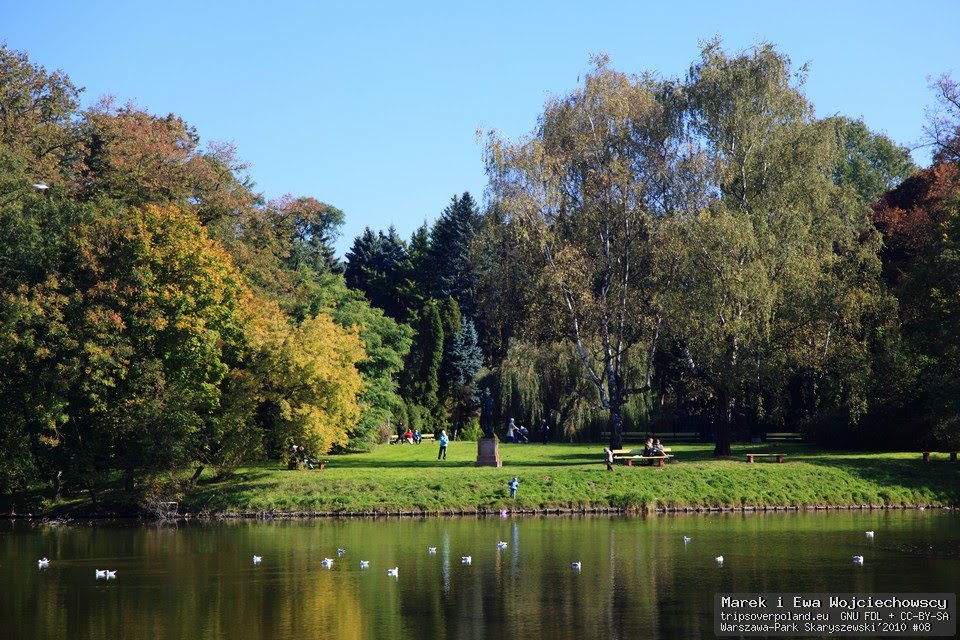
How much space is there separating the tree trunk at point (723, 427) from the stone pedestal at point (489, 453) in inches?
466

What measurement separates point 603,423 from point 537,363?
17.8 ft

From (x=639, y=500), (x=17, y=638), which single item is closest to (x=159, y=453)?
(x=639, y=500)

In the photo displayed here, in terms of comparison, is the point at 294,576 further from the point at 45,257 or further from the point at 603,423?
the point at 603,423

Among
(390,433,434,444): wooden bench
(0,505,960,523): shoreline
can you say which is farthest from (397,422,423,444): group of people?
(0,505,960,523): shoreline

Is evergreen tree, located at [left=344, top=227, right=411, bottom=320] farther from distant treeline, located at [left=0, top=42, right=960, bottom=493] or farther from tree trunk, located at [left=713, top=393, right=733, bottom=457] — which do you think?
tree trunk, located at [left=713, top=393, right=733, bottom=457]

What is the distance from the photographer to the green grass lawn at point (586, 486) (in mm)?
46969

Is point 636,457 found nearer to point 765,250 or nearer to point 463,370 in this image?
point 765,250

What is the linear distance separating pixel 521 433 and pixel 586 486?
2231 cm

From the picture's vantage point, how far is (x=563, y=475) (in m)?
49.1

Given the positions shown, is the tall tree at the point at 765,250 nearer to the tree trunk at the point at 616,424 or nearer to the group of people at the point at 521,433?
the tree trunk at the point at 616,424

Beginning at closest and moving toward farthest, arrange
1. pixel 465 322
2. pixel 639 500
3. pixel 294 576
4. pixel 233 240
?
pixel 294 576 → pixel 639 500 → pixel 233 240 → pixel 465 322

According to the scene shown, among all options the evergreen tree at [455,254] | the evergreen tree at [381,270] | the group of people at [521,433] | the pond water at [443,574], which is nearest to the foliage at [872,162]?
the evergreen tree at [455,254]

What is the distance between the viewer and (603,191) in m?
56.8

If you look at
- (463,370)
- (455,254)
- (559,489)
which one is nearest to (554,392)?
(463,370)
